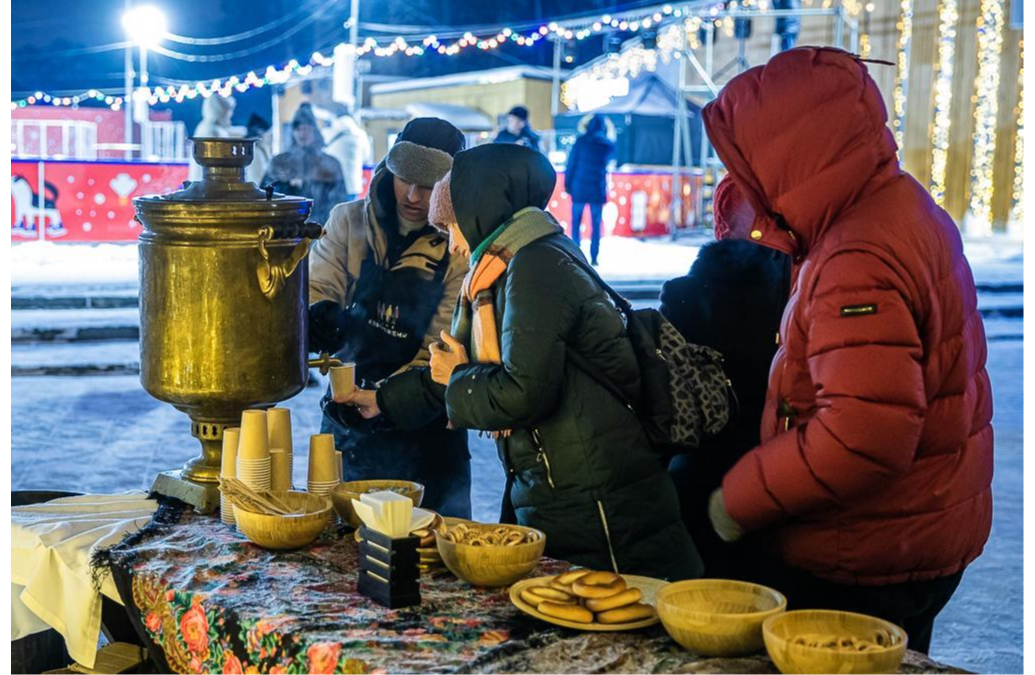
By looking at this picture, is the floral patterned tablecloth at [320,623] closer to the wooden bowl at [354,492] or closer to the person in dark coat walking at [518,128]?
the wooden bowl at [354,492]

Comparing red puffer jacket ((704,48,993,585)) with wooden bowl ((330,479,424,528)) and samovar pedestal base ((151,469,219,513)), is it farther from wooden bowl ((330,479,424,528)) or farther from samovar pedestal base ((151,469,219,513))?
samovar pedestal base ((151,469,219,513))

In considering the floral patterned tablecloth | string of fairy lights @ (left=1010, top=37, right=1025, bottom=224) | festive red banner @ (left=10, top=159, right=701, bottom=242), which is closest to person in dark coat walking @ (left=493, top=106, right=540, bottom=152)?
festive red banner @ (left=10, top=159, right=701, bottom=242)

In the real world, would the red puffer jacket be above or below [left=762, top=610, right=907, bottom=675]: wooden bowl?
above

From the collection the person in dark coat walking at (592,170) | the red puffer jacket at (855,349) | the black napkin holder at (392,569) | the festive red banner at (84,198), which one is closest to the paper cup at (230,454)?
the black napkin holder at (392,569)

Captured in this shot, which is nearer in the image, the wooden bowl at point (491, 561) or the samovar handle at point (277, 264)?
the wooden bowl at point (491, 561)

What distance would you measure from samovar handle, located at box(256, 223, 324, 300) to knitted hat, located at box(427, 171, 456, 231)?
0.26 m

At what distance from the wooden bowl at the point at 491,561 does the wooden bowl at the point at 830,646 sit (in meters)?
0.46

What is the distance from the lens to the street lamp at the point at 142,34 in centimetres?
2036

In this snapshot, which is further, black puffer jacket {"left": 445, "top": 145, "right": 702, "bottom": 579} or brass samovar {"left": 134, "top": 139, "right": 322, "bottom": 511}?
brass samovar {"left": 134, "top": 139, "right": 322, "bottom": 511}

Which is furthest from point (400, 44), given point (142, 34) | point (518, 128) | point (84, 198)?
point (518, 128)

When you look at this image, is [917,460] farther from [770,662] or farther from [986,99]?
[986,99]

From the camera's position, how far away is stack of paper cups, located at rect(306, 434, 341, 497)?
243 cm

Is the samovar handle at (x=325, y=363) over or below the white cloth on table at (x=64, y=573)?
over

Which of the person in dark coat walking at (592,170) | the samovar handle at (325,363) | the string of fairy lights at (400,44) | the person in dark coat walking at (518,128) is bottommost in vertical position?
the samovar handle at (325,363)
